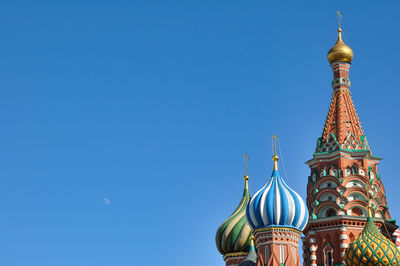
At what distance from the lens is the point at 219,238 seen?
34688mm

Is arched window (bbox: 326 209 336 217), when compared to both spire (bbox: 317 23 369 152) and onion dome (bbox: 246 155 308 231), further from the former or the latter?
onion dome (bbox: 246 155 308 231)

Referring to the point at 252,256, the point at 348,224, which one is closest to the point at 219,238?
the point at 252,256

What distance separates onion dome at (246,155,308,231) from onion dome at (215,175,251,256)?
14.0 feet

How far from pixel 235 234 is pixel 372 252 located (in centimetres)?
807

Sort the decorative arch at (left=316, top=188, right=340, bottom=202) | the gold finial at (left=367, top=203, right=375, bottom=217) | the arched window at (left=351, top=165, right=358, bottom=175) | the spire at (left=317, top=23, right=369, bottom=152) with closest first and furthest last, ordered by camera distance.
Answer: the gold finial at (left=367, top=203, right=375, bottom=217) < the decorative arch at (left=316, top=188, right=340, bottom=202) < the arched window at (left=351, top=165, right=358, bottom=175) < the spire at (left=317, top=23, right=369, bottom=152)

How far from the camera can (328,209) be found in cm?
3275

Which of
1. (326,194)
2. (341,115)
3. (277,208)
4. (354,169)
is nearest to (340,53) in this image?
(341,115)

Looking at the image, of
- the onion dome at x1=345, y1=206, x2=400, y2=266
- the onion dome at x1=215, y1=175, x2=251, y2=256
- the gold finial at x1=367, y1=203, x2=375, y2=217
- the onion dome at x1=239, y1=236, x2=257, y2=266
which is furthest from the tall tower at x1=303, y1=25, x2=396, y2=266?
the onion dome at x1=345, y1=206, x2=400, y2=266

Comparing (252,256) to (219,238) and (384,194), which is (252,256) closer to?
(219,238)

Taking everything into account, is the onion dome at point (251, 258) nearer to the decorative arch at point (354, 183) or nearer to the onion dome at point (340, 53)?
the decorative arch at point (354, 183)

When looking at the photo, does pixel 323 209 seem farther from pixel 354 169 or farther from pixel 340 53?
pixel 340 53

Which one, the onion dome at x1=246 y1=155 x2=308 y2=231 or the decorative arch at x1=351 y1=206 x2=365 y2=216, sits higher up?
the decorative arch at x1=351 y1=206 x2=365 y2=216

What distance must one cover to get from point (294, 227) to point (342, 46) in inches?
378

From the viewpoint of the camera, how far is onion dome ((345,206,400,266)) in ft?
88.5
